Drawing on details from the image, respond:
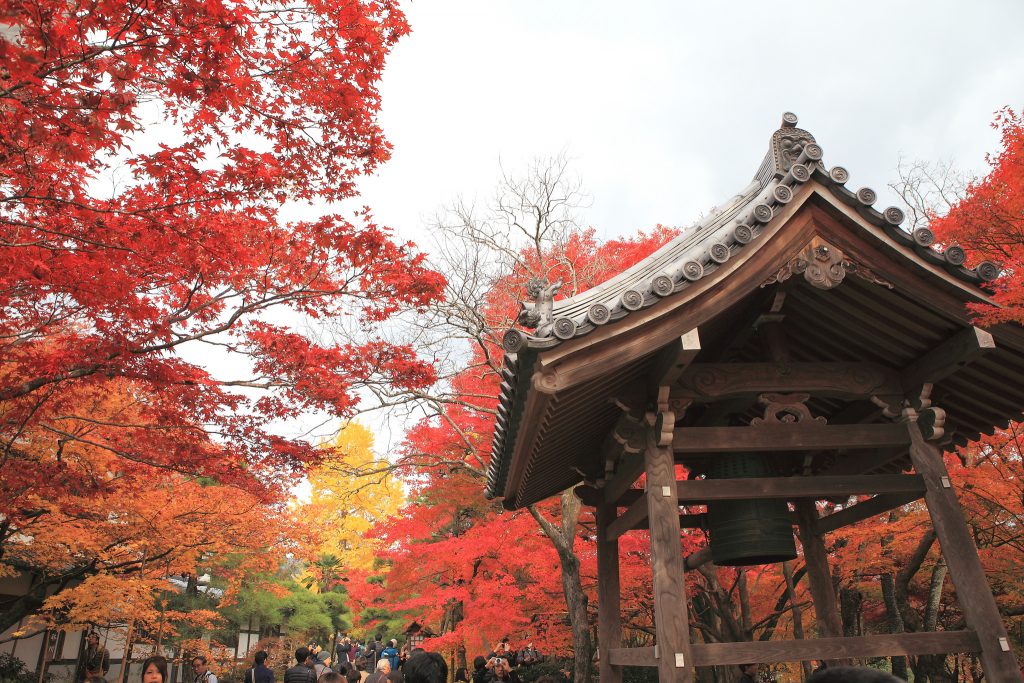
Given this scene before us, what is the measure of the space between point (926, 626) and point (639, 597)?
529 centimetres

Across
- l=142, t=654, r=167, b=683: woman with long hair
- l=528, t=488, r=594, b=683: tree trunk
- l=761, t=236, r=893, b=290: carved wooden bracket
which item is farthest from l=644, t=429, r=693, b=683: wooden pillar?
l=528, t=488, r=594, b=683: tree trunk

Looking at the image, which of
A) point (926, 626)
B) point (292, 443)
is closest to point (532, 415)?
point (292, 443)

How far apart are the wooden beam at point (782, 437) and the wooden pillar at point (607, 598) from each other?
6.80 feet

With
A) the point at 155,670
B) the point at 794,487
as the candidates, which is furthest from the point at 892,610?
the point at 155,670

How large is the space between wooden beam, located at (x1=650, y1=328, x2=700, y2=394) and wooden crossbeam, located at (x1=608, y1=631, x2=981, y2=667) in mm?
1829

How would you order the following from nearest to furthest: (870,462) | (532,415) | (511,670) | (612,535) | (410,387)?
(532,415) < (870,462) < (612,535) < (511,670) < (410,387)

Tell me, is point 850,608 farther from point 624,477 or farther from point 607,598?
point 624,477

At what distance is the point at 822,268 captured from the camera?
4.69 m

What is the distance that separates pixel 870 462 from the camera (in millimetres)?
6141

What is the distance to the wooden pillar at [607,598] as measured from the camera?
634 centimetres

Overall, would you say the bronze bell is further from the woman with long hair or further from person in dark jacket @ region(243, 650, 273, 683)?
person in dark jacket @ region(243, 650, 273, 683)

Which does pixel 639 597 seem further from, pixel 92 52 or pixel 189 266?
pixel 92 52

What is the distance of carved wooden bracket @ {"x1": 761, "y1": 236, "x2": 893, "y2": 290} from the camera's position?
4668mm

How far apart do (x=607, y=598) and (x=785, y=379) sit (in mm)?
3035
